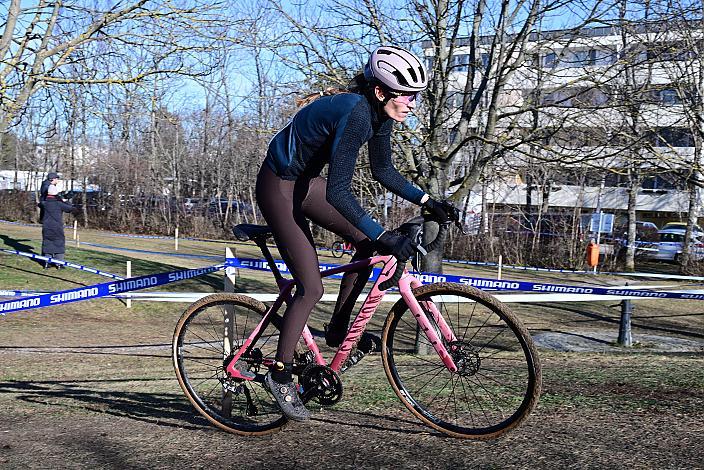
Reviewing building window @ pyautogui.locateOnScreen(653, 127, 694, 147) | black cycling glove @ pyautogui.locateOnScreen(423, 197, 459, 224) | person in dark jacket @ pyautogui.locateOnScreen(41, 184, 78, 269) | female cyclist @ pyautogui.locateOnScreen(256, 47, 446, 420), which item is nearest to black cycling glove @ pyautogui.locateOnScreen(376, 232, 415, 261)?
female cyclist @ pyautogui.locateOnScreen(256, 47, 446, 420)

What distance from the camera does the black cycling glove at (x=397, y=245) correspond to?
4.09 meters

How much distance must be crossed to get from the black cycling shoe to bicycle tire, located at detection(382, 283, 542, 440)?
550 millimetres

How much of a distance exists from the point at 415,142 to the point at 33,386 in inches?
Answer: 326

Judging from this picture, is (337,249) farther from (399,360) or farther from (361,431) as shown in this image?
(361,431)

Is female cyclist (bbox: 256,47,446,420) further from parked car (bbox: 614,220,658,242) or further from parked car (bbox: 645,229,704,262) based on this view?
parked car (bbox: 614,220,658,242)

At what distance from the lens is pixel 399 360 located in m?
4.93

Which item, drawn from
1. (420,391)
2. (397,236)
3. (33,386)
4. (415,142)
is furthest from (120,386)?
(415,142)

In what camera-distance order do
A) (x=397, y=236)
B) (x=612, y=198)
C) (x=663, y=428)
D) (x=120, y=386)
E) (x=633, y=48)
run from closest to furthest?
(x=397, y=236), (x=663, y=428), (x=120, y=386), (x=633, y=48), (x=612, y=198)

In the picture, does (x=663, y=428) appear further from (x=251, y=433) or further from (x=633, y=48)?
(x=633, y=48)

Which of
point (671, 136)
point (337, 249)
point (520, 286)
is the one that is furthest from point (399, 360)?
point (337, 249)

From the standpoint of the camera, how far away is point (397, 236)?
4.17 metres

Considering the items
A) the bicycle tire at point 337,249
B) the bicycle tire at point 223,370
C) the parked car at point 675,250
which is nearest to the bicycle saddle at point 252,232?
the bicycle tire at point 223,370

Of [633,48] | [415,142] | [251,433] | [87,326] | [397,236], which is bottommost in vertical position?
[87,326]

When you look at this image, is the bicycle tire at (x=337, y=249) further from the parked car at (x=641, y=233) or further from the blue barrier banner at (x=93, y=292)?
the blue barrier banner at (x=93, y=292)
